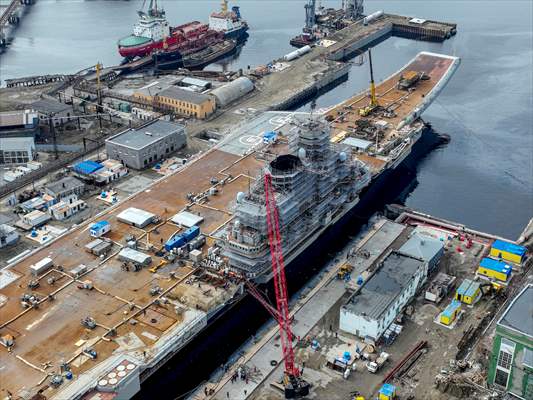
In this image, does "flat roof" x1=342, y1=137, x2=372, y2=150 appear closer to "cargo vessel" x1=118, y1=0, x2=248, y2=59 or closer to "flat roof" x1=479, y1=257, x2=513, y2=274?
"flat roof" x1=479, y1=257, x2=513, y2=274

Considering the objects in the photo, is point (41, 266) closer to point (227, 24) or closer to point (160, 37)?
point (160, 37)

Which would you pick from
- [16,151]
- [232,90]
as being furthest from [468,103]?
[16,151]

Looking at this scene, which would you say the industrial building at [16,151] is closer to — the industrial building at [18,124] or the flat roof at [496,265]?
the industrial building at [18,124]

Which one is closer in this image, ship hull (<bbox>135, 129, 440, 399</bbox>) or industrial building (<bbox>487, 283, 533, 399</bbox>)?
industrial building (<bbox>487, 283, 533, 399</bbox>)

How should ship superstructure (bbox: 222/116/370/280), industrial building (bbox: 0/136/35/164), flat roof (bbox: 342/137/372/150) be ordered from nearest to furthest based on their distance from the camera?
ship superstructure (bbox: 222/116/370/280), flat roof (bbox: 342/137/372/150), industrial building (bbox: 0/136/35/164)

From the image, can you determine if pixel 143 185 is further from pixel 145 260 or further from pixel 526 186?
pixel 526 186

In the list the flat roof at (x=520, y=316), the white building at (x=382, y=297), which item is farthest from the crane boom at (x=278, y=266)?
the flat roof at (x=520, y=316)

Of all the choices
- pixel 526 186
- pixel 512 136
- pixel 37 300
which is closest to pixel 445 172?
pixel 526 186

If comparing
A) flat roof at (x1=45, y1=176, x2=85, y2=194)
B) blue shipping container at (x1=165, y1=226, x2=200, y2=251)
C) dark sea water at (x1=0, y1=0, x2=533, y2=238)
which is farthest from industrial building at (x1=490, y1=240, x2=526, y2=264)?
flat roof at (x1=45, y1=176, x2=85, y2=194)
